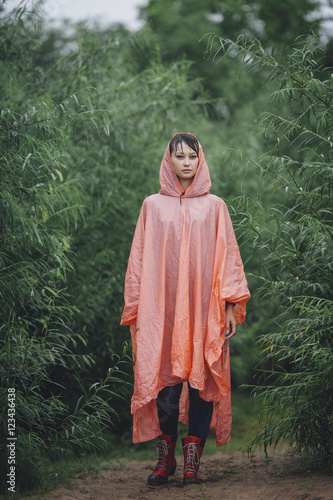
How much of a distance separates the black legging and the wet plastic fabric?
0.05 meters

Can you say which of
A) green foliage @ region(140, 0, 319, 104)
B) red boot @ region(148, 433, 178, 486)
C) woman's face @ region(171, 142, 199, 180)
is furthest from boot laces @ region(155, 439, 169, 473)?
green foliage @ region(140, 0, 319, 104)

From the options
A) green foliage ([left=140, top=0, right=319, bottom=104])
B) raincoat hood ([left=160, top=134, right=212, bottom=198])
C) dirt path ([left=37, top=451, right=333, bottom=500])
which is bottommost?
dirt path ([left=37, top=451, right=333, bottom=500])

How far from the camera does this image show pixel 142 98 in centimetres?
486

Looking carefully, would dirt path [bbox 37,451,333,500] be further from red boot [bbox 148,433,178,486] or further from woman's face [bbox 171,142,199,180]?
woman's face [bbox 171,142,199,180]

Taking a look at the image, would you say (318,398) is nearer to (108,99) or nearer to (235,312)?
(235,312)

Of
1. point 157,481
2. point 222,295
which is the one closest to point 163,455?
point 157,481

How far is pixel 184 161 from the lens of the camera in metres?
2.93

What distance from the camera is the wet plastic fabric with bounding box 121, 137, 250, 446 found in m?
2.77

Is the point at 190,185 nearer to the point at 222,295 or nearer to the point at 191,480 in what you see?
the point at 222,295

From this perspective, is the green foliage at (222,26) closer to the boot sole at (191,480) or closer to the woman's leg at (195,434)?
the woman's leg at (195,434)

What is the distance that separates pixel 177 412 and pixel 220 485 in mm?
442

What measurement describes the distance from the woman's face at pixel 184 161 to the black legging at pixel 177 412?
116 centimetres

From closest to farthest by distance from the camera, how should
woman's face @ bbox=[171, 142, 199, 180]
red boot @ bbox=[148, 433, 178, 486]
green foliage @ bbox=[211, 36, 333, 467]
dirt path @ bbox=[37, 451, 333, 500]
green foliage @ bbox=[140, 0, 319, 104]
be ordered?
1. dirt path @ bbox=[37, 451, 333, 500]
2. green foliage @ bbox=[211, 36, 333, 467]
3. red boot @ bbox=[148, 433, 178, 486]
4. woman's face @ bbox=[171, 142, 199, 180]
5. green foliage @ bbox=[140, 0, 319, 104]

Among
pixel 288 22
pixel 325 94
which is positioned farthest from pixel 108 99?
pixel 288 22
